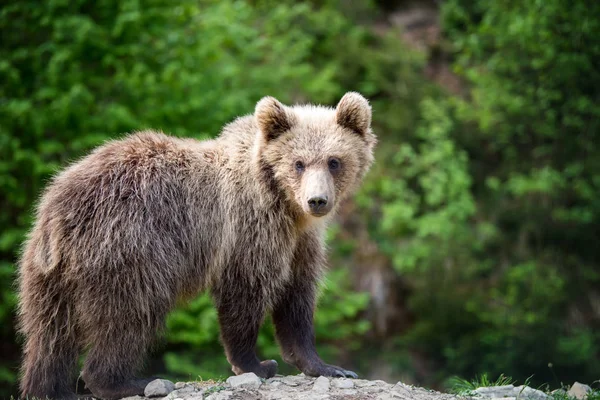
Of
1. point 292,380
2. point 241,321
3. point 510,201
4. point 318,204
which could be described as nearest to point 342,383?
point 292,380

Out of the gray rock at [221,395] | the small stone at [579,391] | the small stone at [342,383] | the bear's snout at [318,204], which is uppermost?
the bear's snout at [318,204]

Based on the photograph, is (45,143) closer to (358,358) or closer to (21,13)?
(21,13)

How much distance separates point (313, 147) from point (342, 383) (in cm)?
206

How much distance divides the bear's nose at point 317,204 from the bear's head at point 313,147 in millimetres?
72

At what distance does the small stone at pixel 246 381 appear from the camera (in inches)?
245

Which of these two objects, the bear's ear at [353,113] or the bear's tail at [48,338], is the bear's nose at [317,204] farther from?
the bear's tail at [48,338]

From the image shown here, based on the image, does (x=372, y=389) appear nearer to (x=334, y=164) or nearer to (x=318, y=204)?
(x=318, y=204)

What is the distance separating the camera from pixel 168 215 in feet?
21.7

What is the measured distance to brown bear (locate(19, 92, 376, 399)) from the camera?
6281 mm

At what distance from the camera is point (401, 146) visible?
51.7 feet

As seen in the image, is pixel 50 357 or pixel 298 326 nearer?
pixel 50 357

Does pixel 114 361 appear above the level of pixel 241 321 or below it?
below

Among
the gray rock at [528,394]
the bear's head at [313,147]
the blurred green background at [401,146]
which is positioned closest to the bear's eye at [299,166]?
the bear's head at [313,147]

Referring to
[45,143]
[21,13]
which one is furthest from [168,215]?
[21,13]
